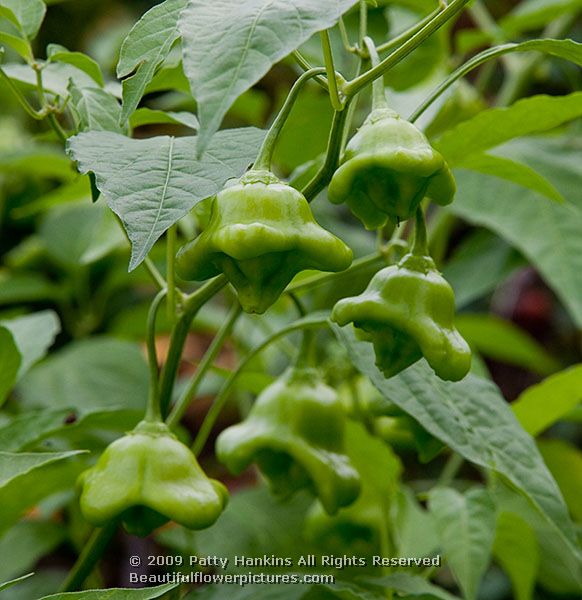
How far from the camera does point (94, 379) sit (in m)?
1.08

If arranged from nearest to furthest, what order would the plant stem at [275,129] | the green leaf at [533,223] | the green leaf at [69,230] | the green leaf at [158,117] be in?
the plant stem at [275,129]
the green leaf at [158,117]
the green leaf at [533,223]
the green leaf at [69,230]

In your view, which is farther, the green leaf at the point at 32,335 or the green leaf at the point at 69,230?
the green leaf at the point at 69,230

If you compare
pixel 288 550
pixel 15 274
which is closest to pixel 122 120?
pixel 288 550

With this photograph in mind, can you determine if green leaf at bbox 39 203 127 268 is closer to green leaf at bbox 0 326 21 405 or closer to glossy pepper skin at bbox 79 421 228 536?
green leaf at bbox 0 326 21 405

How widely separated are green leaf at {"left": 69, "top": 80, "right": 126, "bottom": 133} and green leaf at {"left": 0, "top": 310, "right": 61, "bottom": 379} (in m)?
0.28

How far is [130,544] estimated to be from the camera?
46.1 inches

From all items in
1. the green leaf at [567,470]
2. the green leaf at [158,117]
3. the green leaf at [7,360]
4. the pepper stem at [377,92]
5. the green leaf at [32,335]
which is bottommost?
the green leaf at [567,470]

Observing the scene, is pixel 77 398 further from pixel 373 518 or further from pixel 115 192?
pixel 115 192

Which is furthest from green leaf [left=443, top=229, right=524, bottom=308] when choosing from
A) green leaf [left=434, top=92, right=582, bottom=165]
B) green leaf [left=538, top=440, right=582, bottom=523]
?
→ green leaf [left=434, top=92, right=582, bottom=165]

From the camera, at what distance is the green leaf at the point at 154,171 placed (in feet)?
1.30

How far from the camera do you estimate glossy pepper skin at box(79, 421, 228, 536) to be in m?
0.51

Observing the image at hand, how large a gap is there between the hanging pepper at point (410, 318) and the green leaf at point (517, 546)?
0.35 m

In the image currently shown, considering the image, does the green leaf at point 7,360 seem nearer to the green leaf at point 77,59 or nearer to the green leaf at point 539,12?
the green leaf at point 77,59

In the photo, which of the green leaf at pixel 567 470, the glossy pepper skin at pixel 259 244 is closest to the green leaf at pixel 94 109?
the glossy pepper skin at pixel 259 244
